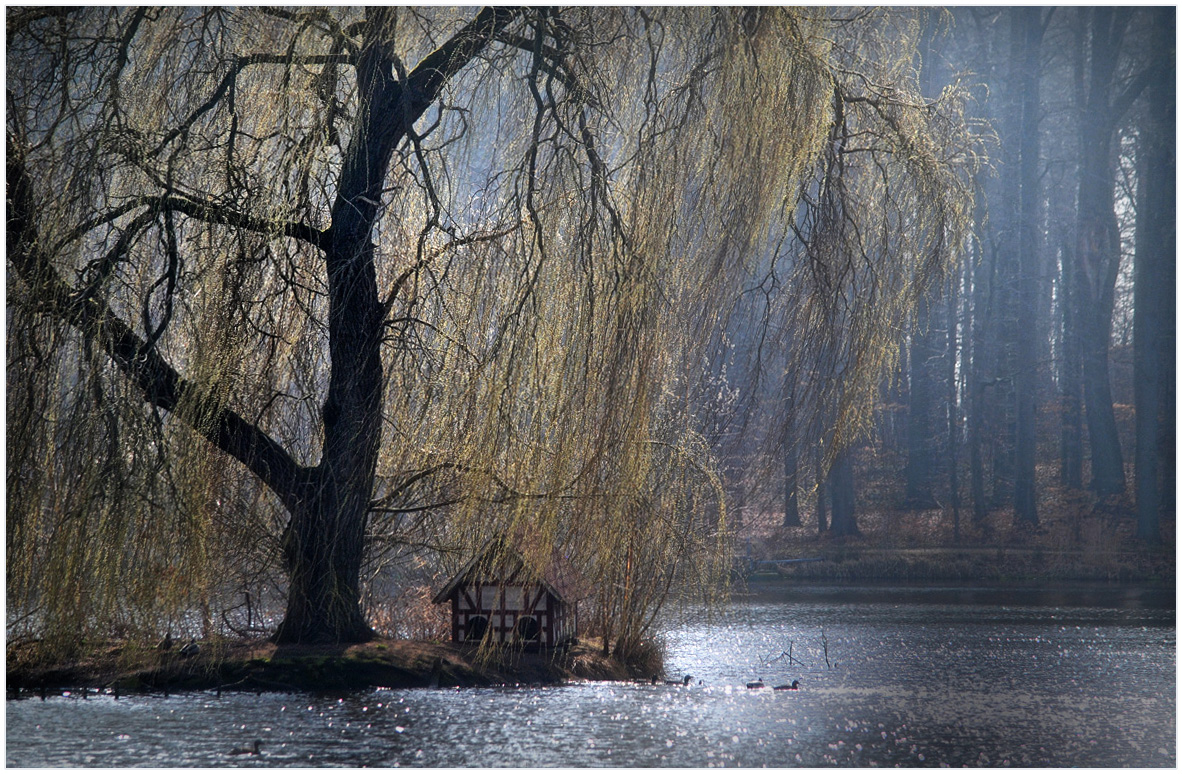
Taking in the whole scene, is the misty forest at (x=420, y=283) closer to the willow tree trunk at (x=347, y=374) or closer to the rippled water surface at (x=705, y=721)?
the willow tree trunk at (x=347, y=374)

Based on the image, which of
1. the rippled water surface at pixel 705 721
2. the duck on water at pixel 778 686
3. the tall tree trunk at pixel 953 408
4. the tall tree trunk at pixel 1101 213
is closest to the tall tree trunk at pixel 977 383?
the tall tree trunk at pixel 953 408

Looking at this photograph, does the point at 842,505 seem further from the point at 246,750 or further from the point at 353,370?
the point at 246,750

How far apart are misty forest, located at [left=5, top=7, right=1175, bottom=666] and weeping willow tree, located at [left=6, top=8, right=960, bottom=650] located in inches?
0.7

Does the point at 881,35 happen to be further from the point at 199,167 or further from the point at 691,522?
the point at 199,167

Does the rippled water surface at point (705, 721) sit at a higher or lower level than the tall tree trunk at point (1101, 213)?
lower

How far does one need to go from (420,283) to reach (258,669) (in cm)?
216

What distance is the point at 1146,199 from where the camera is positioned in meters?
16.1

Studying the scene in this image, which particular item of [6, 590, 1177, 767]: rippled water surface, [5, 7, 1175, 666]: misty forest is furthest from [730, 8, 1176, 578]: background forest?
[5, 7, 1175, 666]: misty forest

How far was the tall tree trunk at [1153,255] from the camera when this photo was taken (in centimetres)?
1540

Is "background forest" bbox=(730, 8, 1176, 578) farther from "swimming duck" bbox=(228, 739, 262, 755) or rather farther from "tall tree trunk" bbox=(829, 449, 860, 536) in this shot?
"swimming duck" bbox=(228, 739, 262, 755)

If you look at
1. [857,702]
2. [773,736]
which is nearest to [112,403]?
[773,736]

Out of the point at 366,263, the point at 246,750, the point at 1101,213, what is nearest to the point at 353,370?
the point at 366,263

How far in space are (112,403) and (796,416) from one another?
11.0 ft

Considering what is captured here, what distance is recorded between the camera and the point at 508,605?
5.75 meters
